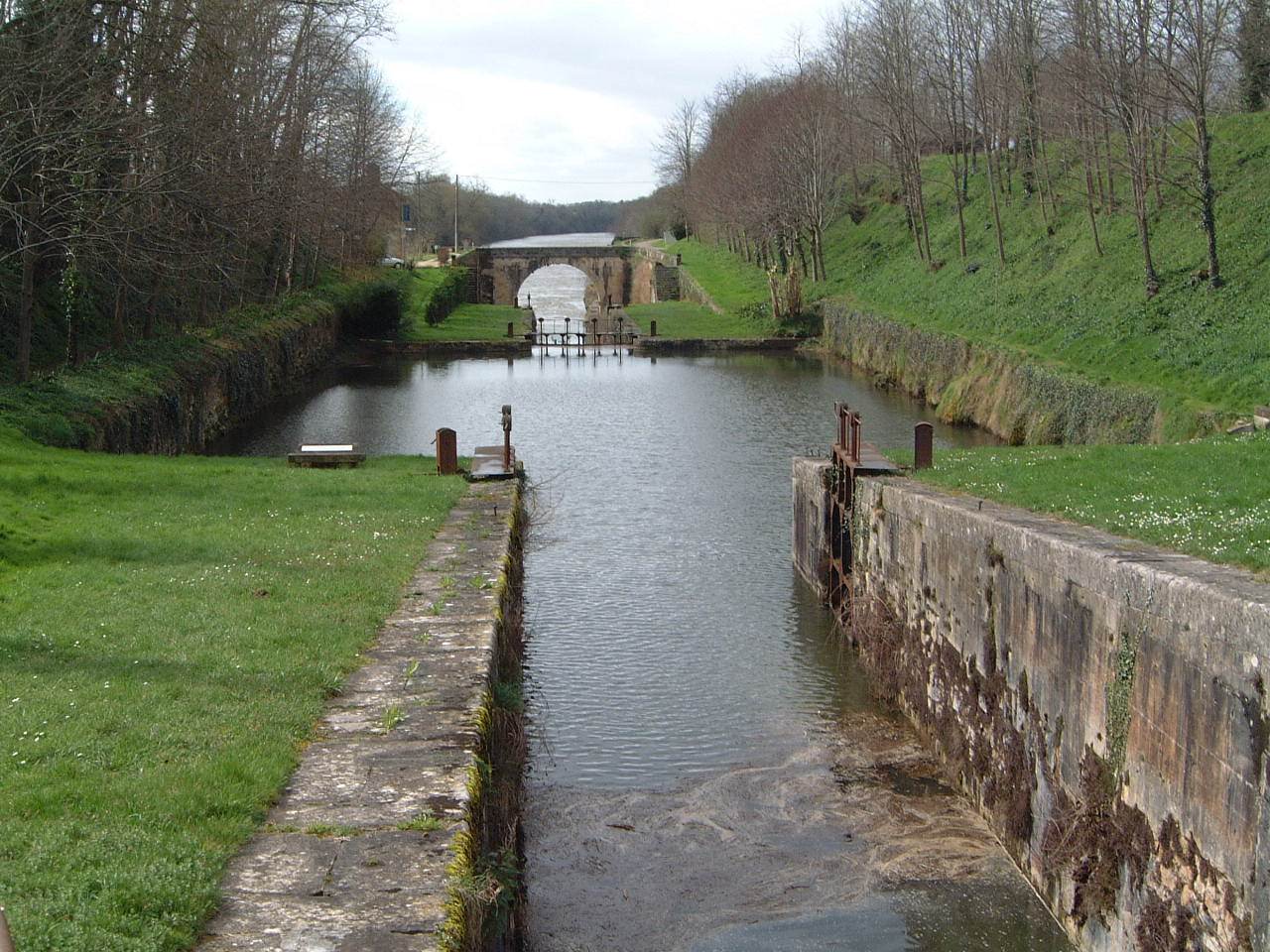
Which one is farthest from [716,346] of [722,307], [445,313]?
[445,313]

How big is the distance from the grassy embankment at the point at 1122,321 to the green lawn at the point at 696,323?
303 centimetres

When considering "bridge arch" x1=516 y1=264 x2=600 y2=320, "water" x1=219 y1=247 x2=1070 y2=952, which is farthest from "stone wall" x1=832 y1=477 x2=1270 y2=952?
"bridge arch" x1=516 y1=264 x2=600 y2=320

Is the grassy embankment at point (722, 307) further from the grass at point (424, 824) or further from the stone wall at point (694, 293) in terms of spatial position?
the grass at point (424, 824)

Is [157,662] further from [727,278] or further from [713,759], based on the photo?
[727,278]

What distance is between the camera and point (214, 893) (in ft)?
18.3

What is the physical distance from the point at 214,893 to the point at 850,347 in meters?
40.2

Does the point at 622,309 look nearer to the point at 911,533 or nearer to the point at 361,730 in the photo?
the point at 911,533

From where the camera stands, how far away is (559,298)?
110188 millimetres

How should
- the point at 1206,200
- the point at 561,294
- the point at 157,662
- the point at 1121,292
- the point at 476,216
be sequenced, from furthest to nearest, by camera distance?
the point at 476,216 → the point at 561,294 → the point at 1121,292 → the point at 1206,200 → the point at 157,662

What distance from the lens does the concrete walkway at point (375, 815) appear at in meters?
5.42

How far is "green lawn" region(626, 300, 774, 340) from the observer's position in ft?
169

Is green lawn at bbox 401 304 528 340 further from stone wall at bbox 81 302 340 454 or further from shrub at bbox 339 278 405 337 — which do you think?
stone wall at bbox 81 302 340 454

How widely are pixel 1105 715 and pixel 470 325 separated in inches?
2067

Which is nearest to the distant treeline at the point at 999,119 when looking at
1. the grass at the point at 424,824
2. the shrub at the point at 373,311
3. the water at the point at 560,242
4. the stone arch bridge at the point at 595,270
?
the stone arch bridge at the point at 595,270
